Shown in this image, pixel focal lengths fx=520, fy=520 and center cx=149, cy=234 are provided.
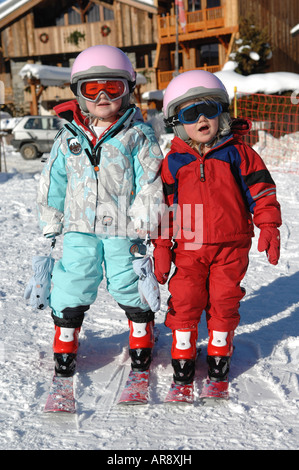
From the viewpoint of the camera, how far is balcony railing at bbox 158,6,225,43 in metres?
20.9

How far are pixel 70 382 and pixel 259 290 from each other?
6.57 ft

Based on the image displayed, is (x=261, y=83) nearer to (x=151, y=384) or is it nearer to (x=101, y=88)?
(x=101, y=88)

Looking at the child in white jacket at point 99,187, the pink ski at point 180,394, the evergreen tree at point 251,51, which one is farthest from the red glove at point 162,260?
the evergreen tree at point 251,51

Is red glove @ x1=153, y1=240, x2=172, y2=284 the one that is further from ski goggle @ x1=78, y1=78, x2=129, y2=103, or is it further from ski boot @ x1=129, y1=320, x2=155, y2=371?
ski goggle @ x1=78, y1=78, x2=129, y2=103

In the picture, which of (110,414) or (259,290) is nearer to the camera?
(110,414)

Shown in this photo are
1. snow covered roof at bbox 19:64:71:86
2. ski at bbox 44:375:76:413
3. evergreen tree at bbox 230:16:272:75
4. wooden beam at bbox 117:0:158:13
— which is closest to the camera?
ski at bbox 44:375:76:413

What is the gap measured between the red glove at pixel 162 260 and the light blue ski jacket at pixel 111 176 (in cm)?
12

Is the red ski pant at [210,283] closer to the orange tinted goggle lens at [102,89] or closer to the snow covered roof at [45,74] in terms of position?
the orange tinted goggle lens at [102,89]

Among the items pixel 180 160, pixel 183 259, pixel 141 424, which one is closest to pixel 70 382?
pixel 141 424

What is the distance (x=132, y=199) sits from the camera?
106 inches

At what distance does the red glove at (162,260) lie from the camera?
2.64 meters

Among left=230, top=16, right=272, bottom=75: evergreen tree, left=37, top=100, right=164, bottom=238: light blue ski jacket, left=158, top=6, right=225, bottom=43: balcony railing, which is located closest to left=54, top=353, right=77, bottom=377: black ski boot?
left=37, top=100, right=164, bottom=238: light blue ski jacket
